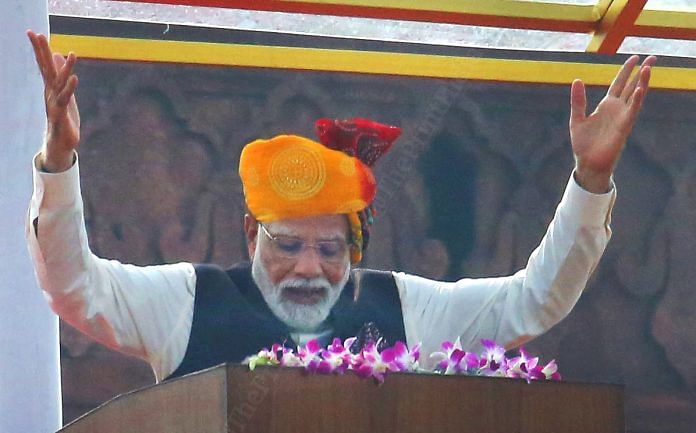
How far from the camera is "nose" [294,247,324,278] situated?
4.19 meters

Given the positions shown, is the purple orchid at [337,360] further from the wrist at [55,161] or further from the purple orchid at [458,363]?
the wrist at [55,161]

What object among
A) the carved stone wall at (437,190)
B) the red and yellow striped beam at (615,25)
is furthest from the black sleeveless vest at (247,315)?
the red and yellow striped beam at (615,25)

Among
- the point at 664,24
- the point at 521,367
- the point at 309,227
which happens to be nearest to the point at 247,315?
the point at 309,227

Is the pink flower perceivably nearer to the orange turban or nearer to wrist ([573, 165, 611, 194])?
wrist ([573, 165, 611, 194])

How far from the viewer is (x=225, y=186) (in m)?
5.84

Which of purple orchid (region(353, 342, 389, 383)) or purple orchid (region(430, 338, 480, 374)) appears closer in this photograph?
purple orchid (region(353, 342, 389, 383))

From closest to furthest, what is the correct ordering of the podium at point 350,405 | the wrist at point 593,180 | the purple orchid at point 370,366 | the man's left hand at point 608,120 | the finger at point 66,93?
the podium at point 350,405
the purple orchid at point 370,366
the finger at point 66,93
the man's left hand at point 608,120
the wrist at point 593,180

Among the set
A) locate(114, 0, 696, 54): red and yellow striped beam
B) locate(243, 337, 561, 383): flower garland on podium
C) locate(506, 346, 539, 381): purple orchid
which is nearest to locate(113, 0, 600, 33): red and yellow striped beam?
locate(114, 0, 696, 54): red and yellow striped beam

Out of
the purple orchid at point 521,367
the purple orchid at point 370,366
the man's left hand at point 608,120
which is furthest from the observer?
the man's left hand at point 608,120

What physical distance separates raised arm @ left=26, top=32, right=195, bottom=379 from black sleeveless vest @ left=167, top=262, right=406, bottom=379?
1.5 inches

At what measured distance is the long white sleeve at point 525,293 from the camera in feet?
13.1

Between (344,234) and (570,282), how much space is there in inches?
23.0

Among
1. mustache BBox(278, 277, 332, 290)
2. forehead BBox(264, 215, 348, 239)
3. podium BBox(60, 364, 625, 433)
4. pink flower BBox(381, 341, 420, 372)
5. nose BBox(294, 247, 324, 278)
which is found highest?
forehead BBox(264, 215, 348, 239)

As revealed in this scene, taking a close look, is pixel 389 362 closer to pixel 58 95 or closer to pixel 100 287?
pixel 58 95
